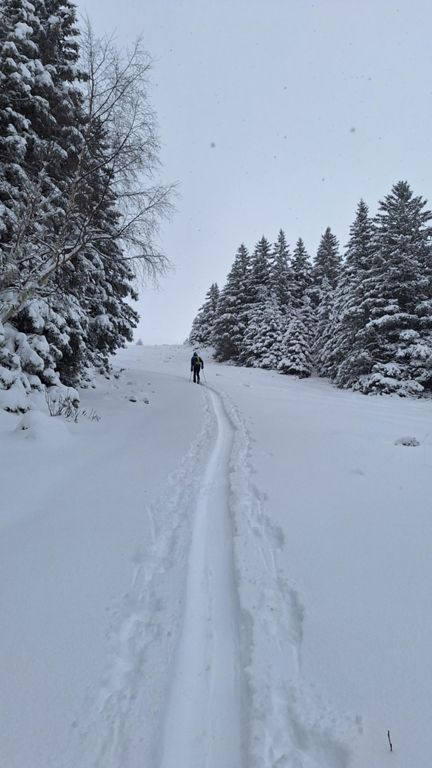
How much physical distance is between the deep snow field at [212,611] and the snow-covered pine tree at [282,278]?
2885 centimetres

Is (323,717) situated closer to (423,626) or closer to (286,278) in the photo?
(423,626)

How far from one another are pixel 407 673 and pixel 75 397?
7.28 m

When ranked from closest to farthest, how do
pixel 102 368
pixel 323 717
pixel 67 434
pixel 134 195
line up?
pixel 323 717, pixel 67 434, pixel 134 195, pixel 102 368

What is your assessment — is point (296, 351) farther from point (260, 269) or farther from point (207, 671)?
point (207, 671)

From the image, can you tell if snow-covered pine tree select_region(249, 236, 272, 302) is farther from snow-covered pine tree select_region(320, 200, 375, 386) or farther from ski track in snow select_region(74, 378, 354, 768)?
ski track in snow select_region(74, 378, 354, 768)

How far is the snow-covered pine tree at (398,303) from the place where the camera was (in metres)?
16.9

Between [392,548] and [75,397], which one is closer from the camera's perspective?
[392,548]

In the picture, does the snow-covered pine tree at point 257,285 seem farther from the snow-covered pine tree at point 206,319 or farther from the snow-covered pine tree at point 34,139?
the snow-covered pine tree at point 34,139

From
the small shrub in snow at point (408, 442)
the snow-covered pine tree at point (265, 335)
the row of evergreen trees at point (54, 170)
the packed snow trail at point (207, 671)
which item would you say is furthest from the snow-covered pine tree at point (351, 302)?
the packed snow trail at point (207, 671)

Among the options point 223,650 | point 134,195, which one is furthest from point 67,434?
point 134,195

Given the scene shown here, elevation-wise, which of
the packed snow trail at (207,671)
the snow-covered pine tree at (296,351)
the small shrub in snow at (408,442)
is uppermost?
the snow-covered pine tree at (296,351)

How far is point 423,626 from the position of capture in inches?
95.3

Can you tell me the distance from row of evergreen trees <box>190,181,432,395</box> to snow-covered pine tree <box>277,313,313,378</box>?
0.27 ft

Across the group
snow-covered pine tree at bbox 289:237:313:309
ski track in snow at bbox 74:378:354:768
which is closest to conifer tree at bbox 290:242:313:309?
snow-covered pine tree at bbox 289:237:313:309
